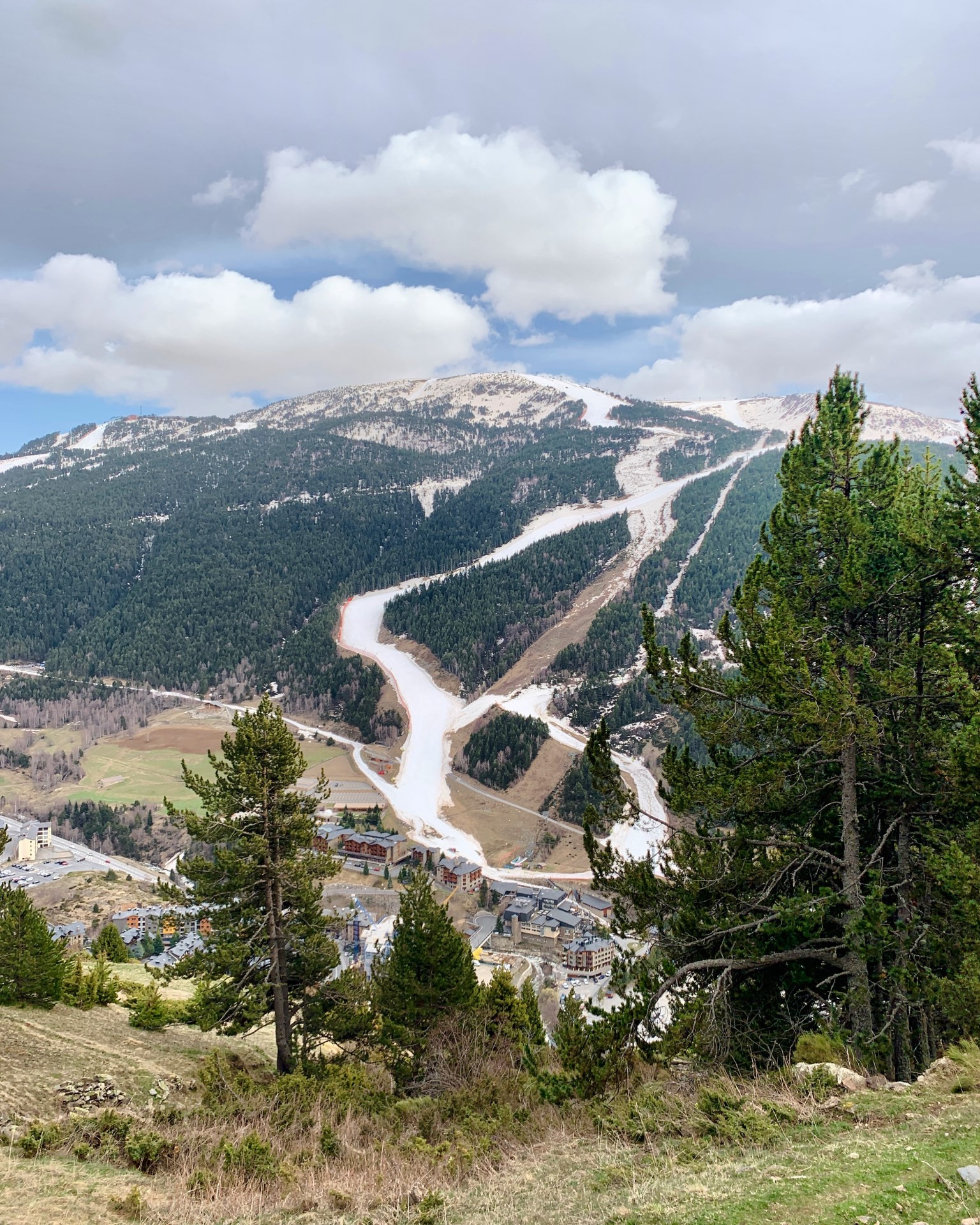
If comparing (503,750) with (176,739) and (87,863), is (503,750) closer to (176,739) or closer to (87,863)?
(87,863)

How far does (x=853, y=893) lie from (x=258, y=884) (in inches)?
552

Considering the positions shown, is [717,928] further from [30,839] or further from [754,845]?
[30,839]

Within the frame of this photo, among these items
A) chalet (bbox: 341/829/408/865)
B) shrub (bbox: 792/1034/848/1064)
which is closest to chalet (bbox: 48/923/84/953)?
chalet (bbox: 341/829/408/865)

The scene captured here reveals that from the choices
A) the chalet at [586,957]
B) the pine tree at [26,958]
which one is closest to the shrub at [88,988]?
the pine tree at [26,958]

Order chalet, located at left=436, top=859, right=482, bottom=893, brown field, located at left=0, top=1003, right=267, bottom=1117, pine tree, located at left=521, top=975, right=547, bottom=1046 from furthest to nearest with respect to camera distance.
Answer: chalet, located at left=436, top=859, right=482, bottom=893, pine tree, located at left=521, top=975, right=547, bottom=1046, brown field, located at left=0, top=1003, right=267, bottom=1117

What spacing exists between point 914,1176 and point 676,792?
6893 millimetres

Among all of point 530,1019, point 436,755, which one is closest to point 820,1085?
point 530,1019

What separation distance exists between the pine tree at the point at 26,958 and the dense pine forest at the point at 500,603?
11557cm

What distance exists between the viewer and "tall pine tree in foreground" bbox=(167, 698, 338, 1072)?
16422 millimetres

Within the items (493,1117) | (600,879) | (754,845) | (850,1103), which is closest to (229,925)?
(493,1117)

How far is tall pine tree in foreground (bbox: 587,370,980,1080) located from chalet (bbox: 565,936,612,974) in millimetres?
43044

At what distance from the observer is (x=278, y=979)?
17203mm

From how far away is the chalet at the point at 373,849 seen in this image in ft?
240

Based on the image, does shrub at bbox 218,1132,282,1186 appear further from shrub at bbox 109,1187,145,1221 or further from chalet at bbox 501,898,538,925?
chalet at bbox 501,898,538,925
